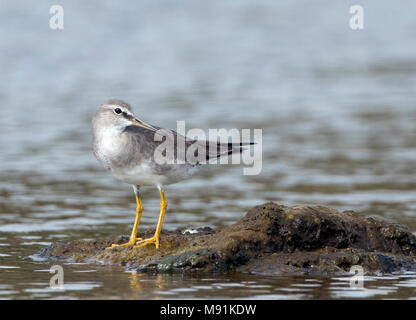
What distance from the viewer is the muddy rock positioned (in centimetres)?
886

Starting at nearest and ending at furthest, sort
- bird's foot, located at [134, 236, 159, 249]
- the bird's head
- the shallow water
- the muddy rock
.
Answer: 1. the muddy rock
2. the shallow water
3. bird's foot, located at [134, 236, 159, 249]
4. the bird's head

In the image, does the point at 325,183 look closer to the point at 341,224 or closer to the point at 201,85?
the point at 341,224

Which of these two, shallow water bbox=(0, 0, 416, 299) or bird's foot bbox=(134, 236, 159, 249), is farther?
bird's foot bbox=(134, 236, 159, 249)

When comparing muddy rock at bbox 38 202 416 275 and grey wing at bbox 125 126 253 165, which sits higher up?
grey wing at bbox 125 126 253 165

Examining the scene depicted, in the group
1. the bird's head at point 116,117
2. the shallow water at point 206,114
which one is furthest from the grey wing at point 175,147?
the shallow water at point 206,114

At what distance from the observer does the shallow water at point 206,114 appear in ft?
30.2

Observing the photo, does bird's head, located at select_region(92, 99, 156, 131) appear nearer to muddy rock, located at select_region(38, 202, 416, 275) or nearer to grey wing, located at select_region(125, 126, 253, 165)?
grey wing, located at select_region(125, 126, 253, 165)

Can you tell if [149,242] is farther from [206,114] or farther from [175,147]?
[206,114]

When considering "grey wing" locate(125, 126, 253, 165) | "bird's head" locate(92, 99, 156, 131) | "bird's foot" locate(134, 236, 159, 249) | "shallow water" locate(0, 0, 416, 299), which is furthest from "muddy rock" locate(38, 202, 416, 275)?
"bird's head" locate(92, 99, 156, 131)

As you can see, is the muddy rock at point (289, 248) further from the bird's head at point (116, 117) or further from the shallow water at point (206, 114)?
the bird's head at point (116, 117)

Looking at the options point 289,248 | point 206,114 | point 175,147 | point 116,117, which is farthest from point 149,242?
point 206,114

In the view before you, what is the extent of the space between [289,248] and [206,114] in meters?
11.3

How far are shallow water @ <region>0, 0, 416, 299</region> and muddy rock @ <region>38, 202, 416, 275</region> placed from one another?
0.26 metres
